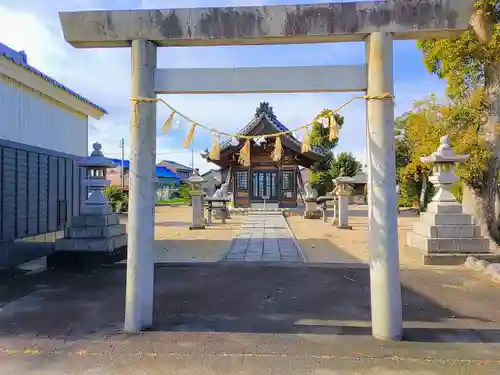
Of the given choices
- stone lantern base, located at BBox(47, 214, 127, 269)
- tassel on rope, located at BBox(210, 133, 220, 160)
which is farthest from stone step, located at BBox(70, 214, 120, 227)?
tassel on rope, located at BBox(210, 133, 220, 160)

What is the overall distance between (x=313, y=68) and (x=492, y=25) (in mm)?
7229

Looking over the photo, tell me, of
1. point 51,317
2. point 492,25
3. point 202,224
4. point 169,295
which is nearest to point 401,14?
point 169,295

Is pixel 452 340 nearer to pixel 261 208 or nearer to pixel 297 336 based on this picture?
pixel 297 336

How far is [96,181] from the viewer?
27.6ft

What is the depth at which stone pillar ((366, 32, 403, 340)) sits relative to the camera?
3.72 m

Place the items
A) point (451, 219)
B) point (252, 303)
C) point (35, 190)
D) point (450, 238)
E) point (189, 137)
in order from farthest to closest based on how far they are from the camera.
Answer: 1. point (35, 190)
2. point (451, 219)
3. point (450, 238)
4. point (252, 303)
5. point (189, 137)

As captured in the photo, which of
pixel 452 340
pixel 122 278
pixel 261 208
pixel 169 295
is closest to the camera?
pixel 452 340

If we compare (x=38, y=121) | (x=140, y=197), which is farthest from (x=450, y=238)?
(x=38, y=121)

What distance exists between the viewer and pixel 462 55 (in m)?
9.26

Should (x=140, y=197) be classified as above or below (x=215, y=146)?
below

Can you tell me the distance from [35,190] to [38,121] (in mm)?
1601

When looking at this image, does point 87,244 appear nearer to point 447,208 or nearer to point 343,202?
point 447,208

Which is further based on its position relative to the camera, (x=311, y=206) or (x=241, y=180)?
(x=241, y=180)

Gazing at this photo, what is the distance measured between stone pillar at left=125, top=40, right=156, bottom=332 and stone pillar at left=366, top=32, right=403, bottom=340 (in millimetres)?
2306
